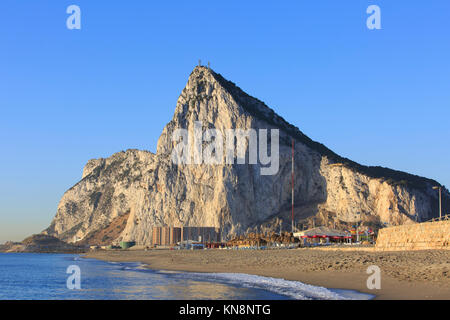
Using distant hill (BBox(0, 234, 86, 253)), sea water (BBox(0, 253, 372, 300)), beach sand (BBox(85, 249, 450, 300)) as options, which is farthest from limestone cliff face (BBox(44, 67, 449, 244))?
sea water (BBox(0, 253, 372, 300))

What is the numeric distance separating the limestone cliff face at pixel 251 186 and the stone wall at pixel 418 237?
4833cm

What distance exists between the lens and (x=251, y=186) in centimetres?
10381

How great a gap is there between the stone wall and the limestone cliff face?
48.3 meters

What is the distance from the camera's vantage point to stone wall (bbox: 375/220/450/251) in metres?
33.6

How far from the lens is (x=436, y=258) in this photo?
2717cm

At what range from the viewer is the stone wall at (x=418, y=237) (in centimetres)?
3356

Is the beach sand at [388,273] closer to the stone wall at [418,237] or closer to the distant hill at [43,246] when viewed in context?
the stone wall at [418,237]

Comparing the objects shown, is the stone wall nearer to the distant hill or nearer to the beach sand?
the beach sand

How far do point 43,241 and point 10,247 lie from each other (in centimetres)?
2876

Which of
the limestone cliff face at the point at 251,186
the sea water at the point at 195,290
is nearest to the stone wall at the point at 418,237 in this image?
the sea water at the point at 195,290

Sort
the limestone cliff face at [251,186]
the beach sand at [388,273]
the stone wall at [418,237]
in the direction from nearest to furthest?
1. the beach sand at [388,273]
2. the stone wall at [418,237]
3. the limestone cliff face at [251,186]

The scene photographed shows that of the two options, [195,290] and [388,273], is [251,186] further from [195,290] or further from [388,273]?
[388,273]

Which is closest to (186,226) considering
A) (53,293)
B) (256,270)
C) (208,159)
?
(208,159)

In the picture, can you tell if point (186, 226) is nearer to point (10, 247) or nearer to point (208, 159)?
point (208, 159)
